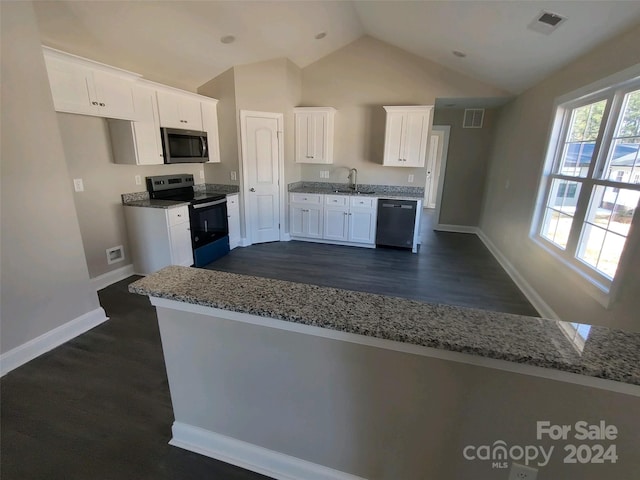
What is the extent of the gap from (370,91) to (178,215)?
3.66 metres

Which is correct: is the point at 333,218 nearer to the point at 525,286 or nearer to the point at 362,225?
the point at 362,225

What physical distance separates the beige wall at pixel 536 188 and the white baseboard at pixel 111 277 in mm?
4727

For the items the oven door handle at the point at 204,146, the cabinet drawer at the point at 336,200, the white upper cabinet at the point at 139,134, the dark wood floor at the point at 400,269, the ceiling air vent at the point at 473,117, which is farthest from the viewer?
the ceiling air vent at the point at 473,117

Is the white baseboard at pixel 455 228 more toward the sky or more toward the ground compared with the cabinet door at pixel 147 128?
more toward the ground

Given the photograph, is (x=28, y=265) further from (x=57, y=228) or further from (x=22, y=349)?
(x=22, y=349)

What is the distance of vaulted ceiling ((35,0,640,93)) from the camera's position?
2.48 metres

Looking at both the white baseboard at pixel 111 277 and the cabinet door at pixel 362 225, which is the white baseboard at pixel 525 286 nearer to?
the cabinet door at pixel 362 225

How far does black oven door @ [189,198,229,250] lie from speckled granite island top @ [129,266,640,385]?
8.92 feet

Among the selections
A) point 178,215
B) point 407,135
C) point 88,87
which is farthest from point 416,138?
point 88,87

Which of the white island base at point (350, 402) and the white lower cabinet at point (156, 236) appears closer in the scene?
the white island base at point (350, 402)

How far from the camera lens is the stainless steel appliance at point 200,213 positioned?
388 centimetres

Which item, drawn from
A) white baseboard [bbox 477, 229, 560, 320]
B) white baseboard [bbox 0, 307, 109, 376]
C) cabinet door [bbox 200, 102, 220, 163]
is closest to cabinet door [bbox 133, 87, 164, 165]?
cabinet door [bbox 200, 102, 220, 163]

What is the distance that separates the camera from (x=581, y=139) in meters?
2.83

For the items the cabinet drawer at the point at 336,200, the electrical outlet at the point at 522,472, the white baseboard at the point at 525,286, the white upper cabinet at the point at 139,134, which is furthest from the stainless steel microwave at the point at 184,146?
the white baseboard at the point at 525,286
